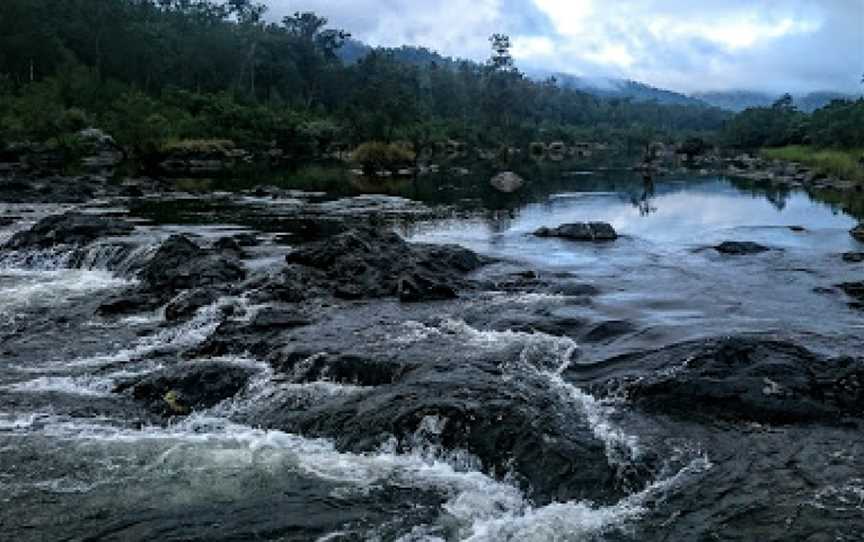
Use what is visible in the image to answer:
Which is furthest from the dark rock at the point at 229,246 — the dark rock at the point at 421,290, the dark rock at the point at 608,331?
the dark rock at the point at 608,331

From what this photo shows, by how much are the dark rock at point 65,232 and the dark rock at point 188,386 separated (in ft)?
49.8

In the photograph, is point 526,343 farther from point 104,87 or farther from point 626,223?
point 104,87

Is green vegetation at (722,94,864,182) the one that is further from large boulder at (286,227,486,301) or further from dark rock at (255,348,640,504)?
dark rock at (255,348,640,504)

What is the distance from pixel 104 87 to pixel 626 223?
61.4m

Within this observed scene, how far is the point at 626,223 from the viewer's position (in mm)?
35906

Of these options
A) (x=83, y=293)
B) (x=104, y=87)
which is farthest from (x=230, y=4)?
(x=83, y=293)

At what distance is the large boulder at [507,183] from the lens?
53.5 metres

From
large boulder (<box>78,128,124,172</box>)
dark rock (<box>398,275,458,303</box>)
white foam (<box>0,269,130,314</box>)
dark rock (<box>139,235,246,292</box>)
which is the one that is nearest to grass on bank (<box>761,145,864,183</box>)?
dark rock (<box>398,275,458,303</box>)

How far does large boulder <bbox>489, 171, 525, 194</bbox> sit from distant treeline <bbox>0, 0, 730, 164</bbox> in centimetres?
2984

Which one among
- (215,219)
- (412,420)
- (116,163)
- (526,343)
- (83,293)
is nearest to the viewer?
(412,420)

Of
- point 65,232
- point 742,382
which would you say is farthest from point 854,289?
point 65,232

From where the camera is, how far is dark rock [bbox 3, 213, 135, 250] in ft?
88.6

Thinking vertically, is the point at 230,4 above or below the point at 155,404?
above

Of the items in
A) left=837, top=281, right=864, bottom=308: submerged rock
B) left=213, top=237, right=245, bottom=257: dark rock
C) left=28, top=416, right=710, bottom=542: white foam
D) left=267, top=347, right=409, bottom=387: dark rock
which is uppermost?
left=837, top=281, right=864, bottom=308: submerged rock
